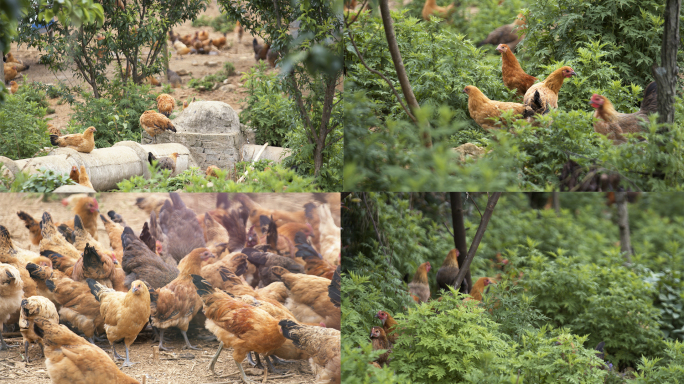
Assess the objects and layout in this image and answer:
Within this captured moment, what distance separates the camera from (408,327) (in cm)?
346

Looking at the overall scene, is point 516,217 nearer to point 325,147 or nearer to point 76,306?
point 325,147

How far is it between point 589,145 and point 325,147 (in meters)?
2.05

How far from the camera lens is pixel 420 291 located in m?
3.97

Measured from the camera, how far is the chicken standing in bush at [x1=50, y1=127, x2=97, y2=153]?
448 cm

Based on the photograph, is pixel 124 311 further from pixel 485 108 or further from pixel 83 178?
pixel 485 108

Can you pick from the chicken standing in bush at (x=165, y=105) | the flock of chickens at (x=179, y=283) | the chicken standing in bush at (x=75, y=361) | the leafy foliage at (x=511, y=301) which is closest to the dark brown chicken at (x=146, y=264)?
the flock of chickens at (x=179, y=283)

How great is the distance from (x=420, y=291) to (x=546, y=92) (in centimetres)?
186

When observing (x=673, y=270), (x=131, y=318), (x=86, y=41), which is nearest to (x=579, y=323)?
(x=673, y=270)

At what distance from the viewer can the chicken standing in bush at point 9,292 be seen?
3266 mm

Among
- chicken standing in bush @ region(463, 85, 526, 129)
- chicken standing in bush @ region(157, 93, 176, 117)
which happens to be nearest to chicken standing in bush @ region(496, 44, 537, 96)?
chicken standing in bush @ region(463, 85, 526, 129)

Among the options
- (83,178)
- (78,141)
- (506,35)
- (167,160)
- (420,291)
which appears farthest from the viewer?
(167,160)

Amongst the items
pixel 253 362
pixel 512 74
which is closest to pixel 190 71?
pixel 253 362

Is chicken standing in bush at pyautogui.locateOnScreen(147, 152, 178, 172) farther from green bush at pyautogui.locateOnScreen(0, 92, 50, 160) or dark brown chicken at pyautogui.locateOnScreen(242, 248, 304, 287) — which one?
dark brown chicken at pyautogui.locateOnScreen(242, 248, 304, 287)

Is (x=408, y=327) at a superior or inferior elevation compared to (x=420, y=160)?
inferior
